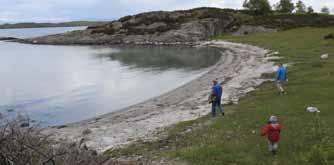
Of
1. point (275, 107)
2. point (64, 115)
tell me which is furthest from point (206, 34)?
point (275, 107)

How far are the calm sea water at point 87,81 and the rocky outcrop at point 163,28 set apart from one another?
29667 mm

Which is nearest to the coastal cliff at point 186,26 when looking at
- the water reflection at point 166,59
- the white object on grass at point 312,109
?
the water reflection at point 166,59

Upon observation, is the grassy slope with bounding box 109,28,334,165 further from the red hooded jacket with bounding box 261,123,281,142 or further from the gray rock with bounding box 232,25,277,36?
the gray rock with bounding box 232,25,277,36

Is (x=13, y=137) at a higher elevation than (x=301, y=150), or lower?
higher

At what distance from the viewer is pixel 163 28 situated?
5300 inches

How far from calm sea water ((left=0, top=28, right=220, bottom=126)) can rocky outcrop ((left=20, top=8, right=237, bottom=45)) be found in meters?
29.7

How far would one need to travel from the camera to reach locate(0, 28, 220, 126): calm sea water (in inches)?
1649

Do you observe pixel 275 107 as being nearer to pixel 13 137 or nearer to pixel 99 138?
pixel 99 138

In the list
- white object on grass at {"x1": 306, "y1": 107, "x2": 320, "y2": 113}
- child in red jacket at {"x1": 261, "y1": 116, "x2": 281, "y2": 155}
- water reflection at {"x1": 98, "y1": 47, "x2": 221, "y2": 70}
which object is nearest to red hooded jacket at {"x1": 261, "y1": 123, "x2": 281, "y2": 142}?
child in red jacket at {"x1": 261, "y1": 116, "x2": 281, "y2": 155}

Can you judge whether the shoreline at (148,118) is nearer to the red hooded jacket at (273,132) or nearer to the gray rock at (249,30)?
the red hooded jacket at (273,132)

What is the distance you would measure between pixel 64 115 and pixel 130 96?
11172 mm

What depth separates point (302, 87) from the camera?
32.3 m

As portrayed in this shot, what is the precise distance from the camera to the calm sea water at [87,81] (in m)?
41.9

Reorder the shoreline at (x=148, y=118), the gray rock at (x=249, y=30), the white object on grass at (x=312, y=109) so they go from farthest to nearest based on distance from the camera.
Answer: the gray rock at (x=249, y=30) < the shoreline at (x=148, y=118) < the white object on grass at (x=312, y=109)
